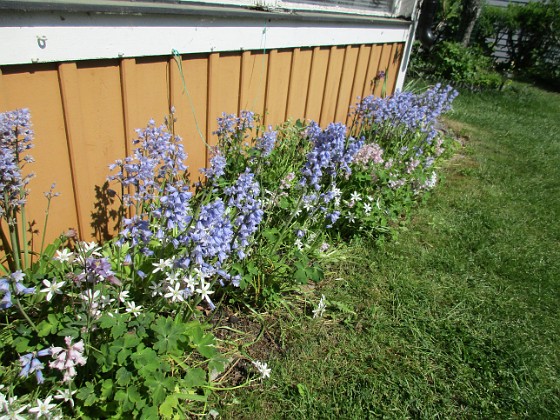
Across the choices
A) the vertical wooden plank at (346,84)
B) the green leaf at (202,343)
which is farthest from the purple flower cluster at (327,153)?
the vertical wooden plank at (346,84)

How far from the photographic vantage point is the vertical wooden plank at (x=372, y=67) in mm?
5391

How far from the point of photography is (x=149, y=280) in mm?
2336

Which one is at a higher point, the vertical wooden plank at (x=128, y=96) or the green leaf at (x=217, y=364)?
the vertical wooden plank at (x=128, y=96)

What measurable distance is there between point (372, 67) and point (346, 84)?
750 mm

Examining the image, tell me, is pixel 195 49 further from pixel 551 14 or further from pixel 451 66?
pixel 551 14

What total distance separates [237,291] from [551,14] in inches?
610

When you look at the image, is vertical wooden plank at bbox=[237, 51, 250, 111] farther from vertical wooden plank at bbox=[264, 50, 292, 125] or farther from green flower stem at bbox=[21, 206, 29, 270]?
green flower stem at bbox=[21, 206, 29, 270]

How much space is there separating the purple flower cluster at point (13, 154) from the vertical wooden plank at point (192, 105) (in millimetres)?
1055

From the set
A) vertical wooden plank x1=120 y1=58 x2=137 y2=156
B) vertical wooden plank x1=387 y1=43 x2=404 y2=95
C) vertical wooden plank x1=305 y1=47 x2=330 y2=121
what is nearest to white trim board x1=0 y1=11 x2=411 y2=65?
vertical wooden plank x1=120 y1=58 x2=137 y2=156

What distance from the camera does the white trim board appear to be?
1907mm

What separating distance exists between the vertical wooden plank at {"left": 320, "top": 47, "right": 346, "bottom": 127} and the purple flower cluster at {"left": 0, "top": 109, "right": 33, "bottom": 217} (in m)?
3.26

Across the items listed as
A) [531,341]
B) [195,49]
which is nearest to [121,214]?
[195,49]

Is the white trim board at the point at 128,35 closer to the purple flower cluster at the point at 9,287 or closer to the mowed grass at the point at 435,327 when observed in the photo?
the purple flower cluster at the point at 9,287

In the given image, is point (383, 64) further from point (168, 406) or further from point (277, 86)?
point (168, 406)
